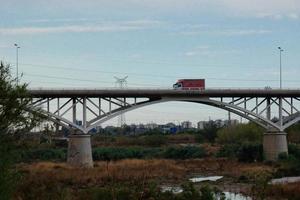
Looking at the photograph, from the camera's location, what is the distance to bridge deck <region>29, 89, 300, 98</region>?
50.9 m

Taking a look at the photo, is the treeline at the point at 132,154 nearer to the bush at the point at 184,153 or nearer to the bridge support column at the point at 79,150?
the bush at the point at 184,153

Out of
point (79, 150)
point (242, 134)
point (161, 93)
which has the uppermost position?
point (161, 93)

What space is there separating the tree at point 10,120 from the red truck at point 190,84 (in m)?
40.6

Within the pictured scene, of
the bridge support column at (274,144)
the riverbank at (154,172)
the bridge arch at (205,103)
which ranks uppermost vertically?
the bridge arch at (205,103)

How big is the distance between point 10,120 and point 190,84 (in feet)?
140

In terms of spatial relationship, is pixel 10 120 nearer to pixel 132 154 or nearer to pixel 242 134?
pixel 132 154

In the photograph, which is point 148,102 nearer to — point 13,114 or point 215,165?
point 215,165

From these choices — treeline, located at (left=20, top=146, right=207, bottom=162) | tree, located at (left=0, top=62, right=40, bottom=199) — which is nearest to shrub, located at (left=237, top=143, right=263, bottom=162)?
treeline, located at (left=20, top=146, right=207, bottom=162)

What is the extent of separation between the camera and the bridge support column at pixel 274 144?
57719 mm

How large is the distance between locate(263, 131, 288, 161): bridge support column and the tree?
45.2 metres

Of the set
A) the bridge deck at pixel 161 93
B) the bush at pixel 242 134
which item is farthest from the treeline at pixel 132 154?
the bridge deck at pixel 161 93

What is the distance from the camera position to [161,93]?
53938mm

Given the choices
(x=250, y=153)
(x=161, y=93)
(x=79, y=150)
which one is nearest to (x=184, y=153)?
(x=250, y=153)

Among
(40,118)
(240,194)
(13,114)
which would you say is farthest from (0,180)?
(240,194)
